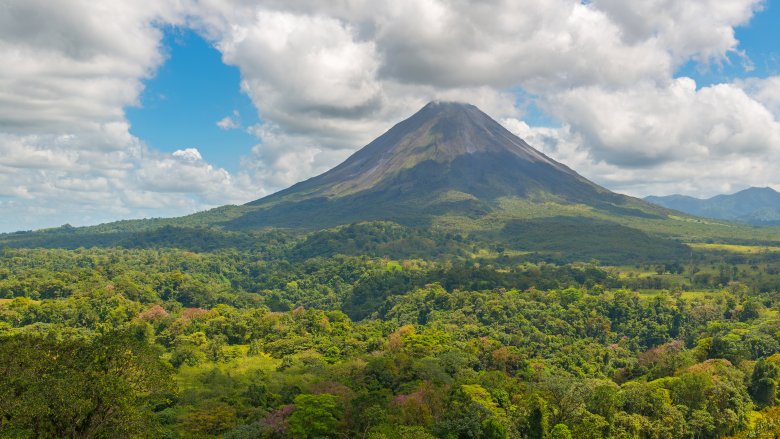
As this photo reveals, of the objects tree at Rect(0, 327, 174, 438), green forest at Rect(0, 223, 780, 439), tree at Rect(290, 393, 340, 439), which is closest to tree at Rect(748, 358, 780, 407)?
green forest at Rect(0, 223, 780, 439)

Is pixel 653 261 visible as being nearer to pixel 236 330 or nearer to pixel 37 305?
pixel 236 330

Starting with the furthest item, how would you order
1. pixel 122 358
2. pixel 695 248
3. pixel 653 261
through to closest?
pixel 695 248 < pixel 653 261 < pixel 122 358

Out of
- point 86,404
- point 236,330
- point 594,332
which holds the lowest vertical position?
point 594,332

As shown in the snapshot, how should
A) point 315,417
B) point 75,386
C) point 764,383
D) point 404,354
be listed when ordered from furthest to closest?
1. point 404,354
2. point 764,383
3. point 315,417
4. point 75,386

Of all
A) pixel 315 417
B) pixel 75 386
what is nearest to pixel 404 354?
pixel 315 417

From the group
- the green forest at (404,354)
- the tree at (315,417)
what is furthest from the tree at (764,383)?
the tree at (315,417)

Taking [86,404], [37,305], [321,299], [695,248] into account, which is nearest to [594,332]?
[321,299]

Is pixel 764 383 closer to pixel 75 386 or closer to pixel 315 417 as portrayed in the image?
pixel 315 417

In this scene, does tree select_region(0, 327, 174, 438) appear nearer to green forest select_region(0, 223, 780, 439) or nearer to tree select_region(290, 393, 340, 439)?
green forest select_region(0, 223, 780, 439)
